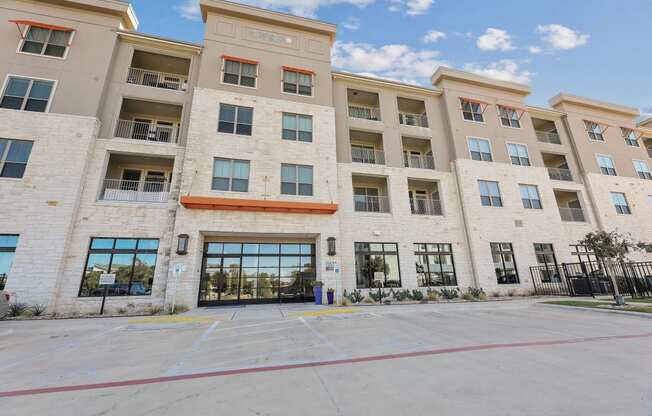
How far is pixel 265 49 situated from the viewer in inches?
624

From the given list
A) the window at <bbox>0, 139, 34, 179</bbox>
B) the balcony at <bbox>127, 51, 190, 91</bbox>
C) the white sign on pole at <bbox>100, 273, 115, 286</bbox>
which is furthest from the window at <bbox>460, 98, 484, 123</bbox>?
the window at <bbox>0, 139, 34, 179</bbox>

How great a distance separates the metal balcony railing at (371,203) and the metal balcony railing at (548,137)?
1527 cm

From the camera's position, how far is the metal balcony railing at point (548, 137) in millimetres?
20986

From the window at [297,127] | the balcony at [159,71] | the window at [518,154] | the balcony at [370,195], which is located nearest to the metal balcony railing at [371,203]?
the balcony at [370,195]

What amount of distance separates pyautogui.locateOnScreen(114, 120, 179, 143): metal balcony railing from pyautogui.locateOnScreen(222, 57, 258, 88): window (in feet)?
13.8

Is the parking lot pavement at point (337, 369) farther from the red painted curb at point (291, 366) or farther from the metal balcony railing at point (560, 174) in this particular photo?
the metal balcony railing at point (560, 174)

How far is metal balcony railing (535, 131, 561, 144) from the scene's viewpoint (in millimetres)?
20986

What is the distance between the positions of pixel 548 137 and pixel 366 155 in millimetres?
15895

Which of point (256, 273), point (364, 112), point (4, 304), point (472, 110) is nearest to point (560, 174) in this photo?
point (472, 110)

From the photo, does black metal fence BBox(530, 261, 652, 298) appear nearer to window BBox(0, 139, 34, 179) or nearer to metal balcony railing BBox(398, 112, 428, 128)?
metal balcony railing BBox(398, 112, 428, 128)

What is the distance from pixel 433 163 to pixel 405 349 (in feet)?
48.8

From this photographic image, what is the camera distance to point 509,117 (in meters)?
19.5

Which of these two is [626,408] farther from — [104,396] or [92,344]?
[92,344]

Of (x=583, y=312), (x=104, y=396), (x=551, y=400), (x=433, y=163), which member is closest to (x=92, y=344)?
(x=104, y=396)
